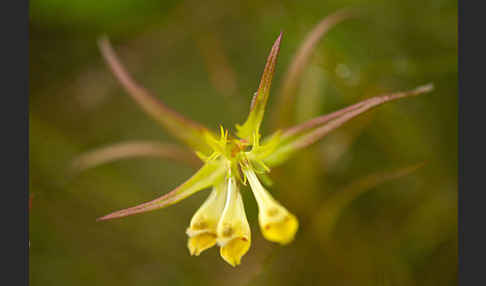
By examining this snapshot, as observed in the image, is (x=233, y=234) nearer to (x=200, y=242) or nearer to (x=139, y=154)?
(x=200, y=242)

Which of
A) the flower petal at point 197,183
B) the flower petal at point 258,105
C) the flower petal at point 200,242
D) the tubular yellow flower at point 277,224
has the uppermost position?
the flower petal at point 258,105

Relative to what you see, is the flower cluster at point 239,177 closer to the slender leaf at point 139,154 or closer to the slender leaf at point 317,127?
the slender leaf at point 317,127

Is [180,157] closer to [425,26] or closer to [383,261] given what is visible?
[383,261]

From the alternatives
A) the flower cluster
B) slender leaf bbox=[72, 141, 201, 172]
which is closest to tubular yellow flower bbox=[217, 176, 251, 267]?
the flower cluster

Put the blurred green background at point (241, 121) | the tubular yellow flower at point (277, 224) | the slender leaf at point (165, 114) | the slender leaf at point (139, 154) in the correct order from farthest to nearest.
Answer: the blurred green background at point (241, 121) < the slender leaf at point (139, 154) < the slender leaf at point (165, 114) < the tubular yellow flower at point (277, 224)

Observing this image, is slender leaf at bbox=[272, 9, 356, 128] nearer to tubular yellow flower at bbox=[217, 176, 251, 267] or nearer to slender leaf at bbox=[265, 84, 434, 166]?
slender leaf at bbox=[265, 84, 434, 166]

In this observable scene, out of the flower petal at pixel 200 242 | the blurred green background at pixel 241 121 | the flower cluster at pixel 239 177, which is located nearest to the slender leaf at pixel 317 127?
the flower cluster at pixel 239 177

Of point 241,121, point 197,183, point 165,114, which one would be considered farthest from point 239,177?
point 241,121
